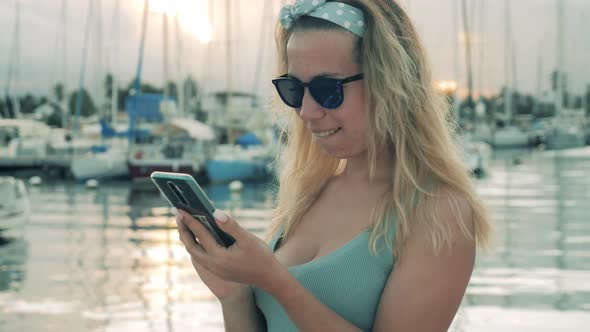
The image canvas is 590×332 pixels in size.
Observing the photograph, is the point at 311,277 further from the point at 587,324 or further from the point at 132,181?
the point at 132,181

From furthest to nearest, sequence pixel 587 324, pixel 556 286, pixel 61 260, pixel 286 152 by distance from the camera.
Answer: pixel 61 260 < pixel 556 286 < pixel 587 324 < pixel 286 152

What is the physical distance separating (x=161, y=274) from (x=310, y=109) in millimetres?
9110

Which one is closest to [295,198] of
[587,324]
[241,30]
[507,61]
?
[587,324]

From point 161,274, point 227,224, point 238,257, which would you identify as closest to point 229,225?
point 227,224

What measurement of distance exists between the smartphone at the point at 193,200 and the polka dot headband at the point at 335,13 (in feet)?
1.69

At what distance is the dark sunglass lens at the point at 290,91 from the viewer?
2037 millimetres

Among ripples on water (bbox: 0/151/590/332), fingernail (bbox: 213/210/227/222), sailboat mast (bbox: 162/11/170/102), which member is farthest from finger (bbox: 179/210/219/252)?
sailboat mast (bbox: 162/11/170/102)

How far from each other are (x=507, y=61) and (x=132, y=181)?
32.8m

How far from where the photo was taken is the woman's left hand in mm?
1733

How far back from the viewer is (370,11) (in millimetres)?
1969

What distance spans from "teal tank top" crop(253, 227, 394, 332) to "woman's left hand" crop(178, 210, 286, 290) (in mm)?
180

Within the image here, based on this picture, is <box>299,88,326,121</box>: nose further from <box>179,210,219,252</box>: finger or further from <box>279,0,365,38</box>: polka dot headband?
<box>179,210,219,252</box>: finger

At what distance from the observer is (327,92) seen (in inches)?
76.5

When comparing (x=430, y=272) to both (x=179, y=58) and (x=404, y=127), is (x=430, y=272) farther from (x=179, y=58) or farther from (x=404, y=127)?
(x=179, y=58)
